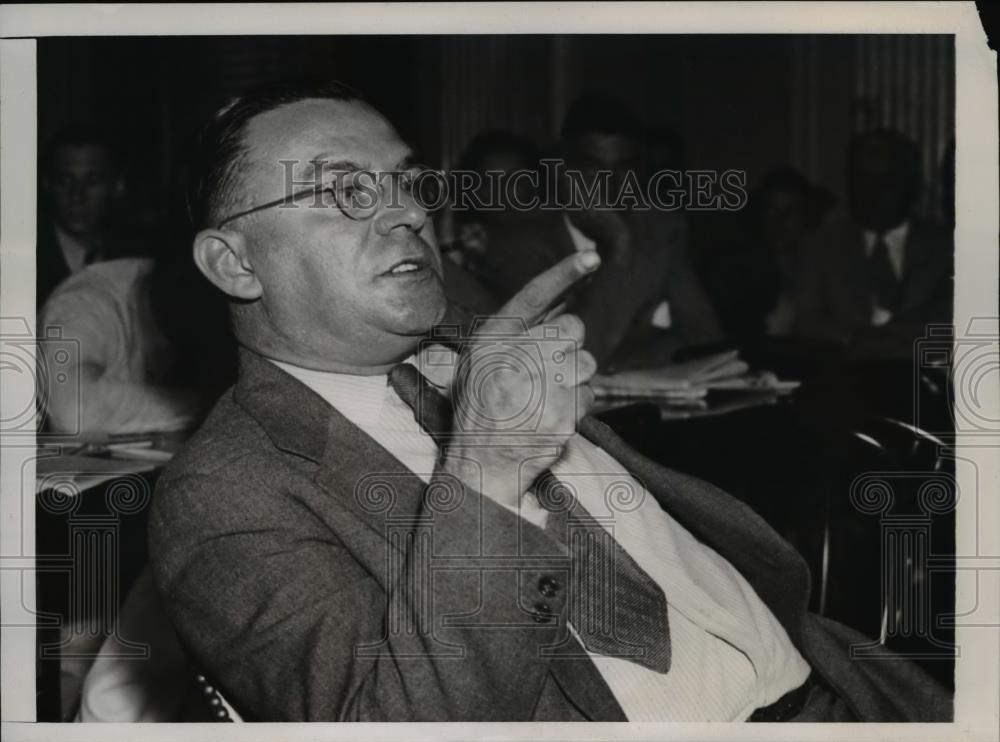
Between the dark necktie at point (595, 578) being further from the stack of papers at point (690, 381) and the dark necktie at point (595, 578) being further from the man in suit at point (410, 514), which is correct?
the stack of papers at point (690, 381)

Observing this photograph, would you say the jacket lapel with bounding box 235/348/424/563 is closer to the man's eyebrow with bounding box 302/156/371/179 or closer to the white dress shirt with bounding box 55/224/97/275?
the man's eyebrow with bounding box 302/156/371/179

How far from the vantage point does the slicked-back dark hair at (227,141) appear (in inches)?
72.2

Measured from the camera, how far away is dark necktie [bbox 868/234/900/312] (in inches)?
107

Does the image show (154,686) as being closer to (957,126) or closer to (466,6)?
(466,6)

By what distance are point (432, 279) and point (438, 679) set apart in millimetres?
579

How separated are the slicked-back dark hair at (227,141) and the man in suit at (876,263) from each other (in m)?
1.12

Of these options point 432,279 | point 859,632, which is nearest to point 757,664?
point 859,632

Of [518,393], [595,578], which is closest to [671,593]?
[595,578]

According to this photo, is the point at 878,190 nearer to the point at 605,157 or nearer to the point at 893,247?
the point at 893,247

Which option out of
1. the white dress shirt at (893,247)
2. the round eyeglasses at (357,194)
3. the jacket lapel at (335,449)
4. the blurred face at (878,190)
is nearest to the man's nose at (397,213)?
the round eyeglasses at (357,194)

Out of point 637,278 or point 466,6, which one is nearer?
point 466,6

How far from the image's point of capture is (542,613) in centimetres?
180

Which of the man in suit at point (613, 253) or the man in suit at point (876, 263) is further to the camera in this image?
the man in suit at point (876, 263)

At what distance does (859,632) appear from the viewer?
6.65 feet
